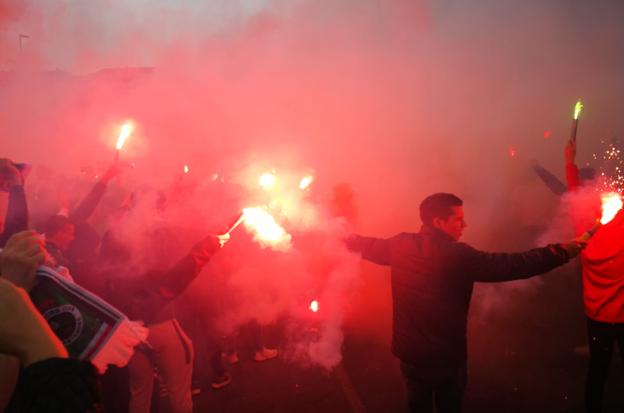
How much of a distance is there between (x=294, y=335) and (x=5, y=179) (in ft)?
11.4

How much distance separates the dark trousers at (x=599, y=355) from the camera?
2.58 meters

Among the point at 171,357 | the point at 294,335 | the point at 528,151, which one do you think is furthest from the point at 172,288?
the point at 528,151

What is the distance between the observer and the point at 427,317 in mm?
2189

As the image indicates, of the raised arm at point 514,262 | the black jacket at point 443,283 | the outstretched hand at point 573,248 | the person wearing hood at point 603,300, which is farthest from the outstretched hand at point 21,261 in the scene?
the person wearing hood at point 603,300

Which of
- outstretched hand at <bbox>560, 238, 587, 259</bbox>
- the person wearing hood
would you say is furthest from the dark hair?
the person wearing hood

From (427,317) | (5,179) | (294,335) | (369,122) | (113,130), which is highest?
(369,122)

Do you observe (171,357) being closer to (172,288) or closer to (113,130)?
(172,288)

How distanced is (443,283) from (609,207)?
1.75 m

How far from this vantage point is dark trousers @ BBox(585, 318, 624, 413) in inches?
101

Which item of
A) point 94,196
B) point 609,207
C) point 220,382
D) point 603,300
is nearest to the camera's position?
point 603,300

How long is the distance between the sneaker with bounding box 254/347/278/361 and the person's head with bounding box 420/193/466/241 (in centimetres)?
276

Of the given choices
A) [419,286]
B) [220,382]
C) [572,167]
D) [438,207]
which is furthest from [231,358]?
[572,167]

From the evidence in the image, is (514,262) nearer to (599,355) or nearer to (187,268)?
(599,355)

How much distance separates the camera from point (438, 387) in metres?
2.19
